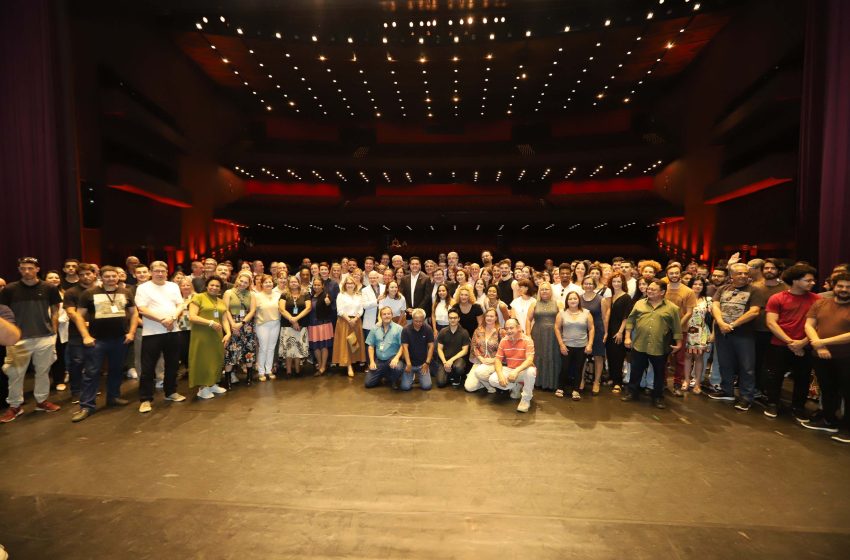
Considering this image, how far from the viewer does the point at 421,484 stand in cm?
300

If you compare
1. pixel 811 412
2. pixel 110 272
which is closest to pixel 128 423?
pixel 110 272

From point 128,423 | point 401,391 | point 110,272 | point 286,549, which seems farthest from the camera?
point 401,391

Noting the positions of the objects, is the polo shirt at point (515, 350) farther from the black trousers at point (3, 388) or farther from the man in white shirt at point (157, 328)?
the black trousers at point (3, 388)

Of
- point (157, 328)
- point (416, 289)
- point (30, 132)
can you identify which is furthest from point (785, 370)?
point (30, 132)

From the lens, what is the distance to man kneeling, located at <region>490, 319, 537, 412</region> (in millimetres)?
4535

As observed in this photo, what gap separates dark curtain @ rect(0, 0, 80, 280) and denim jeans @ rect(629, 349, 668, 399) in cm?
834

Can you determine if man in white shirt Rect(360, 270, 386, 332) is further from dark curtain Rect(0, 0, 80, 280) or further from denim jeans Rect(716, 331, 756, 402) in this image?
dark curtain Rect(0, 0, 80, 280)

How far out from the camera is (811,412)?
173 inches

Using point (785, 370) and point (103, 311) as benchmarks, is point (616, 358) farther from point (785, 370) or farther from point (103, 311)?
point (103, 311)

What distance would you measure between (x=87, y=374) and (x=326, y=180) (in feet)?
59.4

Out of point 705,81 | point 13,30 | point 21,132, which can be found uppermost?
point 705,81

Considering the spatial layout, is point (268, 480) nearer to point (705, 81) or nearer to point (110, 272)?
point (110, 272)

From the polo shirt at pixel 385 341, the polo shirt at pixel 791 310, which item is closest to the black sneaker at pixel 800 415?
the polo shirt at pixel 791 310

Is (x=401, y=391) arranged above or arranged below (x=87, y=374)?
below
